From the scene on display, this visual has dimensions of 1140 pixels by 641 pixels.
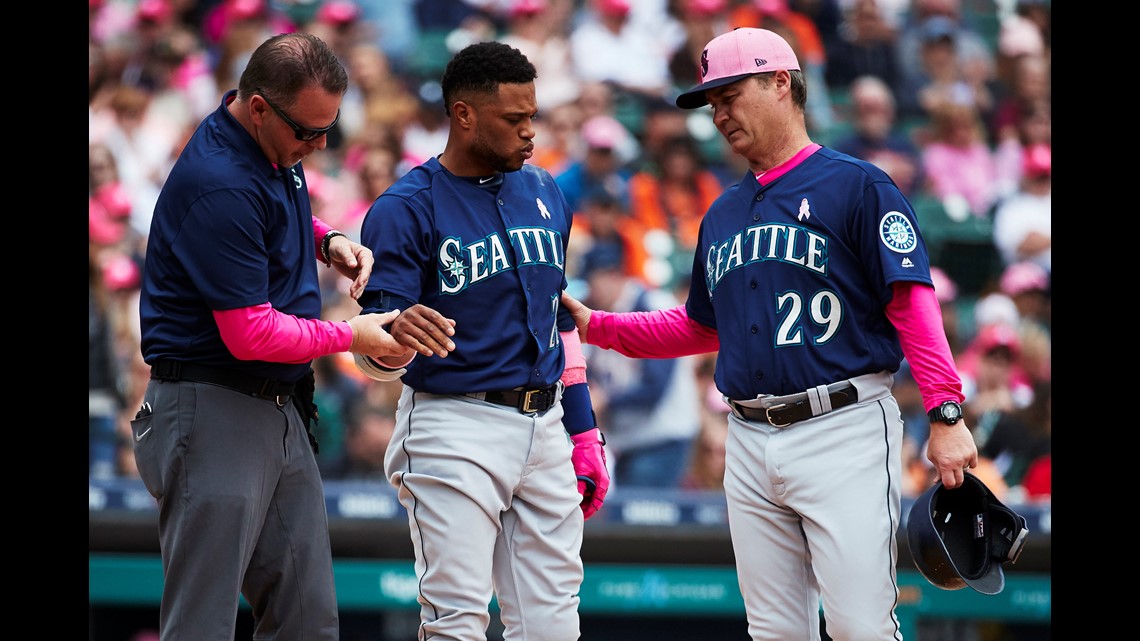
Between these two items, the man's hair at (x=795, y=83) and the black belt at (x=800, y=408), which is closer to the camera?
the black belt at (x=800, y=408)

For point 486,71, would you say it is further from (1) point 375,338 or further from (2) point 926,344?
(2) point 926,344

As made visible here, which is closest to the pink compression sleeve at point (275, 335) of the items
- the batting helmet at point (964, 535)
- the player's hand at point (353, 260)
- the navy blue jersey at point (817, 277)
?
the player's hand at point (353, 260)

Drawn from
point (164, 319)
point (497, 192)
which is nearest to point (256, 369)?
point (164, 319)

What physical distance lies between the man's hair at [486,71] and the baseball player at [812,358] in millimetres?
514

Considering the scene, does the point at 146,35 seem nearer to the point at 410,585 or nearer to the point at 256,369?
the point at 410,585

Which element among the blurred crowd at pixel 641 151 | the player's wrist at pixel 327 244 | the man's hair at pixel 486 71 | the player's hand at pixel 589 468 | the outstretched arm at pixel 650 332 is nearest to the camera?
the man's hair at pixel 486 71

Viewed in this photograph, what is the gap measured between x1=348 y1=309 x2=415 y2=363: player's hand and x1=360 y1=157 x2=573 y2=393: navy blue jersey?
0.30 ft

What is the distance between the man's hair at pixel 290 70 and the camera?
310 cm

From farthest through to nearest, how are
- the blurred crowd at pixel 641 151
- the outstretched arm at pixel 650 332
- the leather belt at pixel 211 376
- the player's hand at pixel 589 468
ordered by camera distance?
the blurred crowd at pixel 641 151
the outstretched arm at pixel 650 332
the player's hand at pixel 589 468
the leather belt at pixel 211 376

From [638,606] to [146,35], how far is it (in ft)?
15.6

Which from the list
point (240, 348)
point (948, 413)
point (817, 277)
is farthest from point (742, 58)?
point (240, 348)

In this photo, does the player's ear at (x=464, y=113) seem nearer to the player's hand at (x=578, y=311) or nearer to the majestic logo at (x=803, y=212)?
the player's hand at (x=578, y=311)

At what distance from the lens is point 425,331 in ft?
10.4

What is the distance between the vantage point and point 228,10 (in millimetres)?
8195
